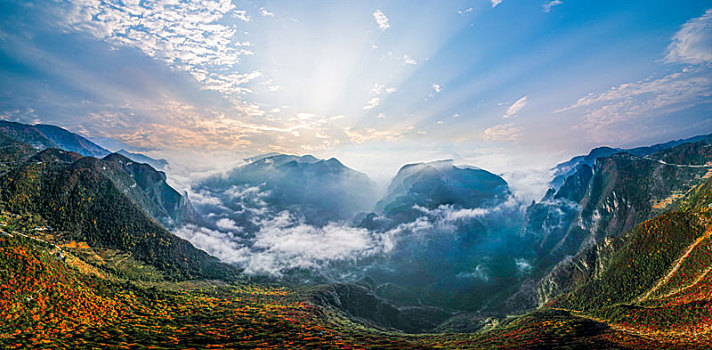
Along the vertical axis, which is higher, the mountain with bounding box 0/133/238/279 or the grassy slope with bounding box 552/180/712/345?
the mountain with bounding box 0/133/238/279

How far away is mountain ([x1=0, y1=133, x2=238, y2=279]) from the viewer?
13412 centimetres

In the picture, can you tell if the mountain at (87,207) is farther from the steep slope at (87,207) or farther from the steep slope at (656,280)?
the steep slope at (656,280)

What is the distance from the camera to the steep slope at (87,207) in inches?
5290

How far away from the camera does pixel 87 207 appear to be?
16062 centimetres

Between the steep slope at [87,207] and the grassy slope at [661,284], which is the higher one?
Answer: the steep slope at [87,207]

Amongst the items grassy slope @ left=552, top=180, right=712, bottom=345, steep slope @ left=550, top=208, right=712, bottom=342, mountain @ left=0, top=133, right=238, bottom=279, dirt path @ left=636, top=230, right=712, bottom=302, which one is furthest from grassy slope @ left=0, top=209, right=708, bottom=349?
dirt path @ left=636, top=230, right=712, bottom=302

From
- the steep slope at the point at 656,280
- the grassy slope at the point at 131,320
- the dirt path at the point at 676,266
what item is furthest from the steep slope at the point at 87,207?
the dirt path at the point at 676,266

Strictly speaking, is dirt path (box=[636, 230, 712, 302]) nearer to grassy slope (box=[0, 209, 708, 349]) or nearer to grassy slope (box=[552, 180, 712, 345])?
grassy slope (box=[552, 180, 712, 345])

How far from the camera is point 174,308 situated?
99062 mm

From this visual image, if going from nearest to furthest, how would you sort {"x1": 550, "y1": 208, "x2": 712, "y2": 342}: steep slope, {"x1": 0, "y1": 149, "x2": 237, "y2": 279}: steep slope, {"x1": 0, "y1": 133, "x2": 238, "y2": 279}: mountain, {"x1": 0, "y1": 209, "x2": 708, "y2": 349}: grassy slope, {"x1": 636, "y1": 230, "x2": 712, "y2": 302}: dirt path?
{"x1": 0, "y1": 209, "x2": 708, "y2": 349}: grassy slope
{"x1": 550, "y1": 208, "x2": 712, "y2": 342}: steep slope
{"x1": 636, "y1": 230, "x2": 712, "y2": 302}: dirt path
{"x1": 0, "y1": 133, "x2": 238, "y2": 279}: mountain
{"x1": 0, "y1": 149, "x2": 237, "y2": 279}: steep slope

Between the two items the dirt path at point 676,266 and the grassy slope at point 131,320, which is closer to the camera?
the grassy slope at point 131,320

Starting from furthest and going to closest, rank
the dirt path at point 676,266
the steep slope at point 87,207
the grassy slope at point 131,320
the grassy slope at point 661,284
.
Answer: the steep slope at point 87,207
the dirt path at point 676,266
the grassy slope at point 661,284
the grassy slope at point 131,320

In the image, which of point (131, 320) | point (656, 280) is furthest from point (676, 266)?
point (131, 320)

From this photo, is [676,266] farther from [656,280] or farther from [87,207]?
[87,207]
